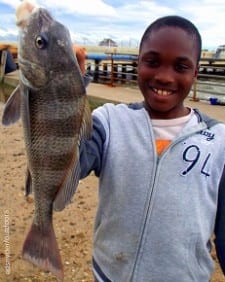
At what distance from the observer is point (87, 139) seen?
1762mm

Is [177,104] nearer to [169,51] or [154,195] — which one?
[169,51]

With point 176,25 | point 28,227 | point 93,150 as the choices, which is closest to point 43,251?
point 93,150

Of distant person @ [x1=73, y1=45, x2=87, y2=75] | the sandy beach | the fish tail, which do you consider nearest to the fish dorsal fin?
the fish tail

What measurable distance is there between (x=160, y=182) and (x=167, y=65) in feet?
1.69

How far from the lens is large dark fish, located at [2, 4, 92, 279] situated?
4.95 ft

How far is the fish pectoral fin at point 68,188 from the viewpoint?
5.53 feet

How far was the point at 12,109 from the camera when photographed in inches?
62.5

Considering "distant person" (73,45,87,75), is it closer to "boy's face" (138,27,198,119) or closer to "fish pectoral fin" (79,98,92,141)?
"fish pectoral fin" (79,98,92,141)

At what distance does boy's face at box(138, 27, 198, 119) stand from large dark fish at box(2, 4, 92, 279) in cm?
43

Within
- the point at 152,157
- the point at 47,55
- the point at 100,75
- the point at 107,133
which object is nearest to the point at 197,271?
the point at 152,157

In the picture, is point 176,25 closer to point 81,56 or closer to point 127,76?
point 81,56

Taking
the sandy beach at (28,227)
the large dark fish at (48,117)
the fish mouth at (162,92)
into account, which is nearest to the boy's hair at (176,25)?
the fish mouth at (162,92)

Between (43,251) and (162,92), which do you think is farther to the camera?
(162,92)

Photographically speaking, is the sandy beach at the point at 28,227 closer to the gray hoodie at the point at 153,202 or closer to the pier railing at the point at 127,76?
the gray hoodie at the point at 153,202
